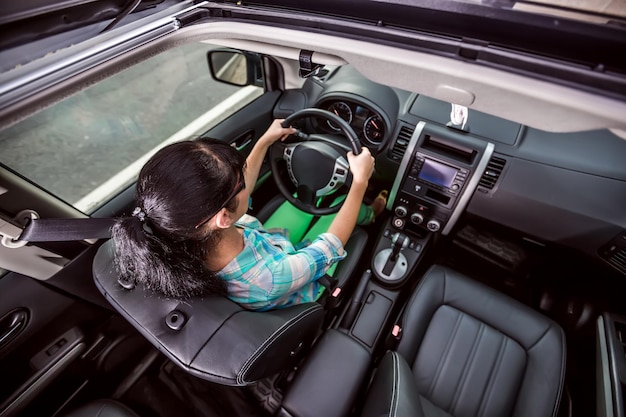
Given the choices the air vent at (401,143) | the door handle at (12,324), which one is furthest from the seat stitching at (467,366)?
the door handle at (12,324)

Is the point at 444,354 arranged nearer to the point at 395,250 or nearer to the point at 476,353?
the point at 476,353

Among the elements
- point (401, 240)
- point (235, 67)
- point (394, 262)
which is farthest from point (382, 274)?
point (235, 67)

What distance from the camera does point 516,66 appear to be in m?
0.80

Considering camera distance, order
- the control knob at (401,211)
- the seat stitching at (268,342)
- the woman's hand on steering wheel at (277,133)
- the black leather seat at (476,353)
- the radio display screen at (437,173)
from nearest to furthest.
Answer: the seat stitching at (268,342)
the black leather seat at (476,353)
the radio display screen at (437,173)
the woman's hand on steering wheel at (277,133)
the control knob at (401,211)

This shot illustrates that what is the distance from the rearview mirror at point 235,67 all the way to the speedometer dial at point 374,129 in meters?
0.89

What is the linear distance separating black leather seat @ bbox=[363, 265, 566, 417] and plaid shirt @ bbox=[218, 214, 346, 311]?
1.43ft

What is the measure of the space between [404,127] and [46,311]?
1.87m

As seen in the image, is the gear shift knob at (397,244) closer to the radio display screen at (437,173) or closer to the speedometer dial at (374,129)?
the radio display screen at (437,173)

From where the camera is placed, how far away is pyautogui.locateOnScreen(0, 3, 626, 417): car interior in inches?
35.8

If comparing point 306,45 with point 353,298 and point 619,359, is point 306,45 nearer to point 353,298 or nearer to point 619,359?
point 353,298

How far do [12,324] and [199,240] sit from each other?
2.94 ft

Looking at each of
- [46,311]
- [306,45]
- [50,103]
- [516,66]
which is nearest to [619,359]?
[516,66]

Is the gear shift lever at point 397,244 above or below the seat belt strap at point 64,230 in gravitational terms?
below

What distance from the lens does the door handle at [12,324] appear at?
1.23 m
